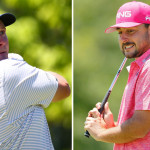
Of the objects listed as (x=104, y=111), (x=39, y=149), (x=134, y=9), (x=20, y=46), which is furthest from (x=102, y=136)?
(x=20, y=46)

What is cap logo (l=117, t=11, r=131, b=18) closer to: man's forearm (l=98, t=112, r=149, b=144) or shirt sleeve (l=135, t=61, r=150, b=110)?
shirt sleeve (l=135, t=61, r=150, b=110)

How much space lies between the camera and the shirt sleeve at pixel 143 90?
204 centimetres

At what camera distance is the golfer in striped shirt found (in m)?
2.27

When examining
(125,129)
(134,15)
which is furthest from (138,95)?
(134,15)

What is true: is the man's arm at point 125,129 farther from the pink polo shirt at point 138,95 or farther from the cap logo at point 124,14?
the cap logo at point 124,14

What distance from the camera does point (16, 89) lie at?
228cm

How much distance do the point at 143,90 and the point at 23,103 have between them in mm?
645

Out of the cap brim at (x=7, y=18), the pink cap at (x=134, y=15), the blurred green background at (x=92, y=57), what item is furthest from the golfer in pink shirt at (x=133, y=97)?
the blurred green background at (x=92, y=57)

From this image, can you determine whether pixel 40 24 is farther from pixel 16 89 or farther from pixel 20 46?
pixel 16 89

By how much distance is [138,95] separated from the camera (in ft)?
6.85

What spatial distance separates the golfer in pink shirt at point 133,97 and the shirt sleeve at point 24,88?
0.93 ft

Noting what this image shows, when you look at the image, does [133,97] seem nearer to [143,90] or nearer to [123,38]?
[143,90]

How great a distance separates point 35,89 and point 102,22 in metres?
5.26

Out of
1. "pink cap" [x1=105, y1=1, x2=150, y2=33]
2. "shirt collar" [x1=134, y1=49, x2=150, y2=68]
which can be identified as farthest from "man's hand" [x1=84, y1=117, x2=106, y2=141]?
"pink cap" [x1=105, y1=1, x2=150, y2=33]
